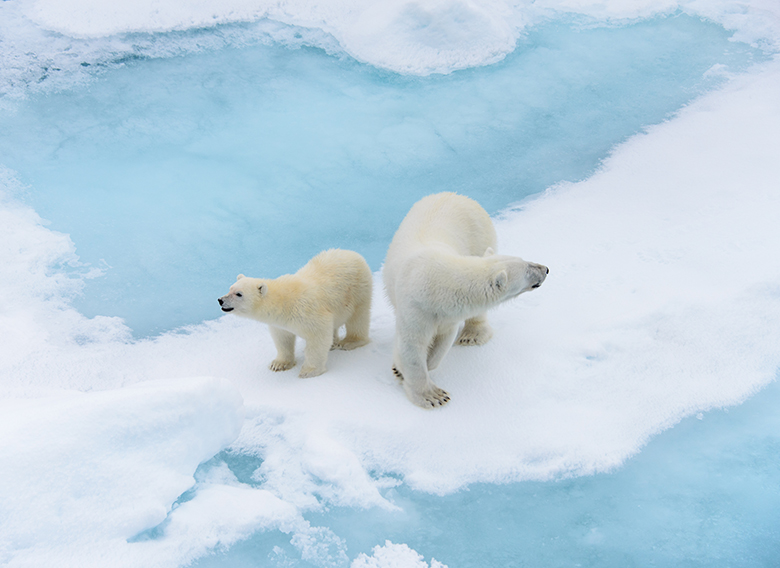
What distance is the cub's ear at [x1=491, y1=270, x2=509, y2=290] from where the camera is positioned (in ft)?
8.89

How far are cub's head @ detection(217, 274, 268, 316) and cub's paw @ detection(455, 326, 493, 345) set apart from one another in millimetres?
1124

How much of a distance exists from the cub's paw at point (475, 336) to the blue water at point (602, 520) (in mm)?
1018

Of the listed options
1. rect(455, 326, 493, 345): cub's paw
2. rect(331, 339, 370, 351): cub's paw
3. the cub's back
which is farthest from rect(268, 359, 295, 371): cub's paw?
rect(455, 326, 493, 345): cub's paw

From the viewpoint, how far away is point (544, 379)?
10.3 ft

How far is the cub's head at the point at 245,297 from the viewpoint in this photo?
120 inches

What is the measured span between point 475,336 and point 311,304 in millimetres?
941

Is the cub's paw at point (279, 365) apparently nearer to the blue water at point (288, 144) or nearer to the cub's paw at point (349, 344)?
the cub's paw at point (349, 344)

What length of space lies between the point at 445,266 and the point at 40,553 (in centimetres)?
182

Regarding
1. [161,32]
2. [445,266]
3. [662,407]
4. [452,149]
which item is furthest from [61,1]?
[662,407]

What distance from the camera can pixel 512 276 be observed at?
9.12 feet

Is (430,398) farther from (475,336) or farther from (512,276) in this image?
(512,276)

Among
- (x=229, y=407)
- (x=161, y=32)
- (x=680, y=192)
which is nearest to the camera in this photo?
(x=229, y=407)

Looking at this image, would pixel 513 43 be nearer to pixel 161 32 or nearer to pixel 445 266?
pixel 161 32

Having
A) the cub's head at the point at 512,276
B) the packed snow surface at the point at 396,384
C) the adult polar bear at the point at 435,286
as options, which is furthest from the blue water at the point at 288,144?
the cub's head at the point at 512,276
